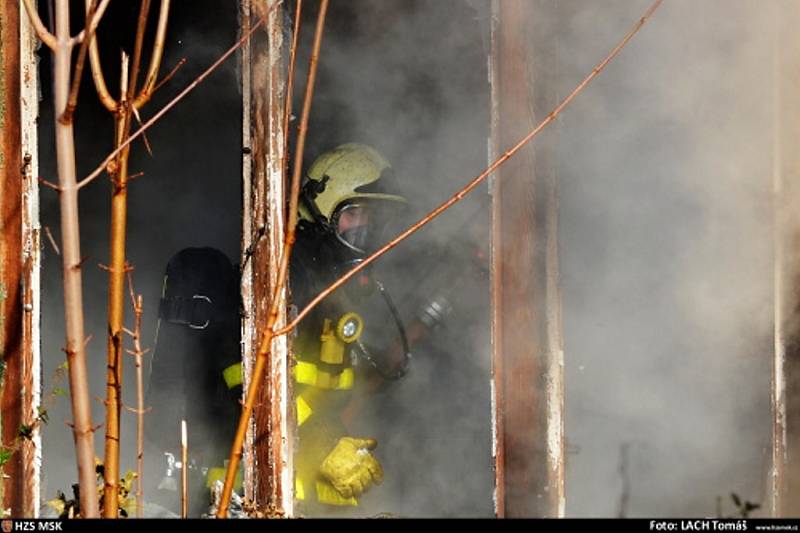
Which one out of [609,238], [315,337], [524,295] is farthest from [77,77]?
[609,238]

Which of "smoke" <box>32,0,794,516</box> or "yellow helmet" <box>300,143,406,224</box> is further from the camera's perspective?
"yellow helmet" <box>300,143,406,224</box>

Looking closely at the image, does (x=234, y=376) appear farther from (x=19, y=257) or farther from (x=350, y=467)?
(x=19, y=257)

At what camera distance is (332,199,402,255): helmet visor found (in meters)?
5.39

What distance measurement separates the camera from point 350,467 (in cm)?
505

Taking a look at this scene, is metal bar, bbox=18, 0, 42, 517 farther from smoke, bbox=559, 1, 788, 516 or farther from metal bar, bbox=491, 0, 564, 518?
smoke, bbox=559, 1, 788, 516

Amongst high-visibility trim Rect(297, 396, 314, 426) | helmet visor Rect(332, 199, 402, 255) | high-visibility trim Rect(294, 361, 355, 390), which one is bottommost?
high-visibility trim Rect(297, 396, 314, 426)

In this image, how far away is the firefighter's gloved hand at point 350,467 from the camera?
16.6 feet

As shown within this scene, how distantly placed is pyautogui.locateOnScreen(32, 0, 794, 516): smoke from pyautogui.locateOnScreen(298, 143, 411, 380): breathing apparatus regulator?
1.80 ft

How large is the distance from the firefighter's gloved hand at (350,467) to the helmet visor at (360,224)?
3.09 feet

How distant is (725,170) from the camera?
525 cm

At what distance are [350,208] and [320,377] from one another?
0.84 m

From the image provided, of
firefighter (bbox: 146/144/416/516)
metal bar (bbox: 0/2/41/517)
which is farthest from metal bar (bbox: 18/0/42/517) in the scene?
firefighter (bbox: 146/144/416/516)

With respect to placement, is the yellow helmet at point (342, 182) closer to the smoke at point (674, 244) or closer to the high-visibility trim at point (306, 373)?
the high-visibility trim at point (306, 373)
